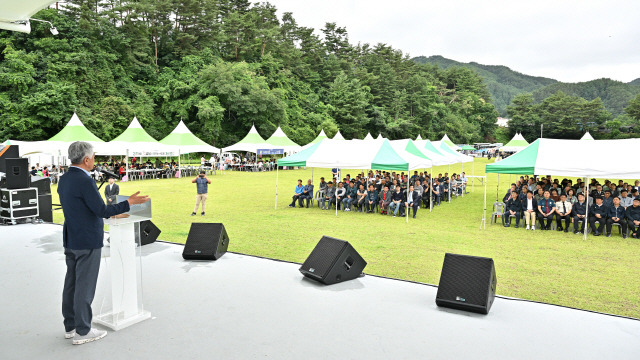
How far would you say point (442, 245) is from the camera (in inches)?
356

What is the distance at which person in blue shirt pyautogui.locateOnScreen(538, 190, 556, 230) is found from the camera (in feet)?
36.8

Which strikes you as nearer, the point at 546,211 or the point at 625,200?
the point at 546,211

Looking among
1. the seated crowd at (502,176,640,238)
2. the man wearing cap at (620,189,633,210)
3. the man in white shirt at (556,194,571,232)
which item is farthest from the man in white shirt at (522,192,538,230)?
the man wearing cap at (620,189,633,210)

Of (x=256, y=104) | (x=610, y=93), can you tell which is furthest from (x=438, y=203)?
(x=610, y=93)

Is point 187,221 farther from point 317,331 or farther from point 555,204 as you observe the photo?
point 555,204

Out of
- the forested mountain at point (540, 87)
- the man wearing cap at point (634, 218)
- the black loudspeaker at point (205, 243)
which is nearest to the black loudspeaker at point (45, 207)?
the black loudspeaker at point (205, 243)

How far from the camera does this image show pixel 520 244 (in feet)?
30.7

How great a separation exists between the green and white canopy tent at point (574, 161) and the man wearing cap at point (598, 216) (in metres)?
0.75

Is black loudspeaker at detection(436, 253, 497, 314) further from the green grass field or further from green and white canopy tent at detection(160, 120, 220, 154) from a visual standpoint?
green and white canopy tent at detection(160, 120, 220, 154)

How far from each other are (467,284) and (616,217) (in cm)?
833

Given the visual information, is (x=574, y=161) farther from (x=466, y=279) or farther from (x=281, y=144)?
(x=281, y=144)

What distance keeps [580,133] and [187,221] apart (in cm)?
8152

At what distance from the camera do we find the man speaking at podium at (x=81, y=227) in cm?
345

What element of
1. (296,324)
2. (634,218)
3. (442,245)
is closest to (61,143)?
(442,245)
